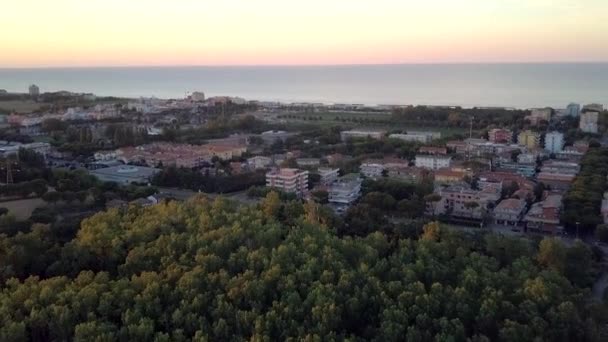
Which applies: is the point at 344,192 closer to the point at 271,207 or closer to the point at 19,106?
the point at 271,207

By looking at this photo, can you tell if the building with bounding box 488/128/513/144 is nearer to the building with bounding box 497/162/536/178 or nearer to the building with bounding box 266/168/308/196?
the building with bounding box 497/162/536/178

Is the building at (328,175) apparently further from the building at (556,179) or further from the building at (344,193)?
the building at (556,179)

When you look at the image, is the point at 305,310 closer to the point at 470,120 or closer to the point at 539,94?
the point at 470,120

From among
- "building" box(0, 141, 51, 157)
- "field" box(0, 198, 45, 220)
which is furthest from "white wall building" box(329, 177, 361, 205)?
"building" box(0, 141, 51, 157)

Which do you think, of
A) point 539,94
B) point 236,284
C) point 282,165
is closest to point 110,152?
point 282,165

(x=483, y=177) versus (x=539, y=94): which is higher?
(x=539, y=94)

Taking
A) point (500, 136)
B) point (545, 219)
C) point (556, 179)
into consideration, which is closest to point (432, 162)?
point (556, 179)
